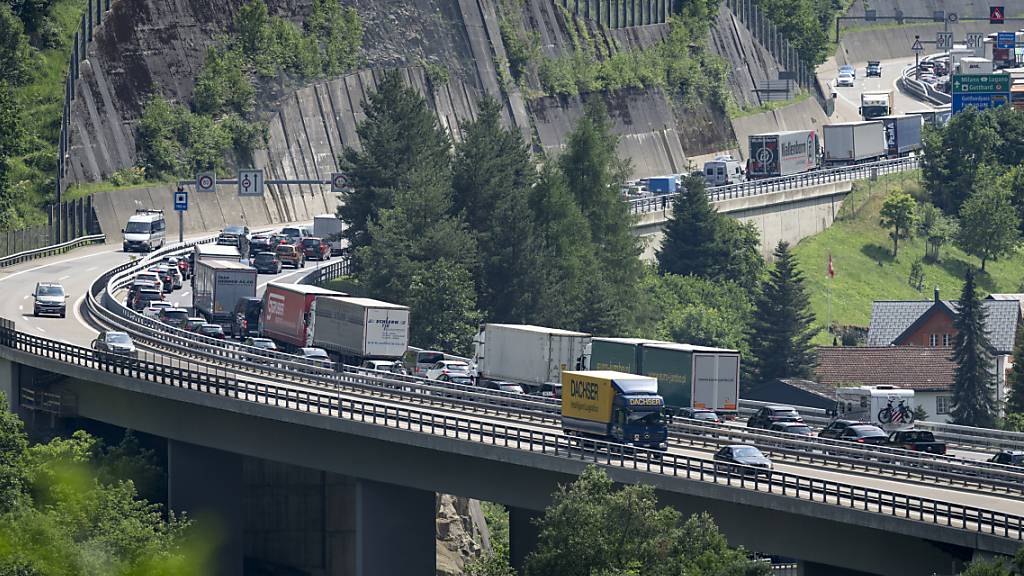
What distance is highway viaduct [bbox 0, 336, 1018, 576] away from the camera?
172 feet

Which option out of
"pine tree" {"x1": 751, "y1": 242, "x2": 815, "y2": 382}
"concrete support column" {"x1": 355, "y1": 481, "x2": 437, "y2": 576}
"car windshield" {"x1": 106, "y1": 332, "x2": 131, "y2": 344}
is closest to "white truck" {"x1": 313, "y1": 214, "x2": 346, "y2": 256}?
"pine tree" {"x1": 751, "y1": 242, "x2": 815, "y2": 382}

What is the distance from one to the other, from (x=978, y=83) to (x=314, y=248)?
258 ft

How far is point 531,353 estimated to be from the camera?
81750 millimetres

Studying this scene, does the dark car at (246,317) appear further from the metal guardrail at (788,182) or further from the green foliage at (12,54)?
the metal guardrail at (788,182)

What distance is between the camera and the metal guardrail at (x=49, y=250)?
115750 millimetres

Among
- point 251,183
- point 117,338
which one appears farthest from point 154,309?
point 251,183

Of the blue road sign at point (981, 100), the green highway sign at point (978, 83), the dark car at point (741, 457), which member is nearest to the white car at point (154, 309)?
the dark car at point (741, 457)

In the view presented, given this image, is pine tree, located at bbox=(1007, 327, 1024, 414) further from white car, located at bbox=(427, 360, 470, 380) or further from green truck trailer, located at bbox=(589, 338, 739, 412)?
white car, located at bbox=(427, 360, 470, 380)

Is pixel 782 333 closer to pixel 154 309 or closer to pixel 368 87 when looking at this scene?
pixel 154 309

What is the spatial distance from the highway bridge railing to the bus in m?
24.7

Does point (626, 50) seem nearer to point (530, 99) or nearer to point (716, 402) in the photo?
point (530, 99)

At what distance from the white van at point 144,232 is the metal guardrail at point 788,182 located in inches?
1452

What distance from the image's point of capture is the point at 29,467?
237 ft

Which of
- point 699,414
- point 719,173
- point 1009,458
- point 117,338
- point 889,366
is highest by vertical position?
point 719,173
